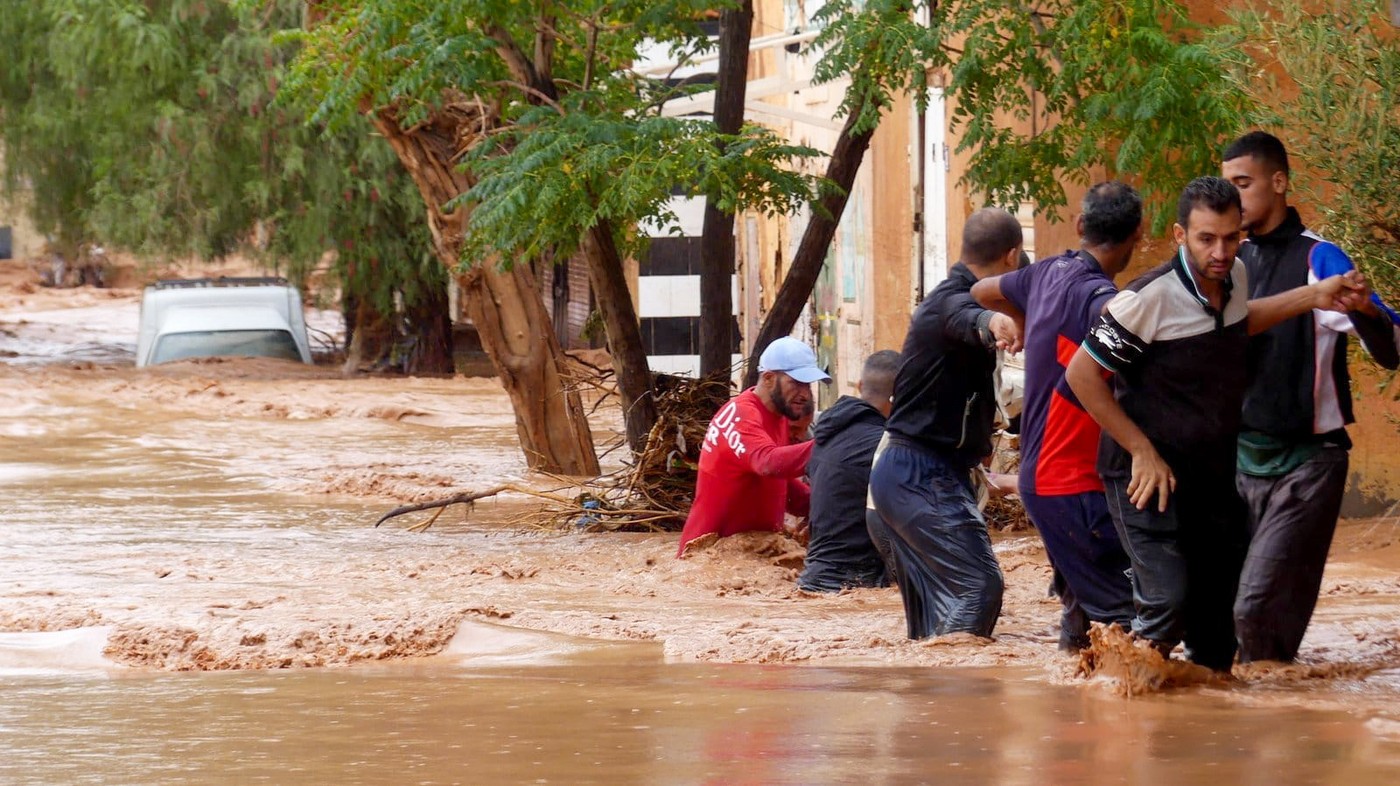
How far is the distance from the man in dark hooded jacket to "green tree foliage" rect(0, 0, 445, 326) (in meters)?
14.5

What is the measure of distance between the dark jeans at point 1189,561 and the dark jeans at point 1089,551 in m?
0.26

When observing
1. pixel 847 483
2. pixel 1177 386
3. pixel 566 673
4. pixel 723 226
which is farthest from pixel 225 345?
pixel 1177 386

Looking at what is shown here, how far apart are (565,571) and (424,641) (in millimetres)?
2457

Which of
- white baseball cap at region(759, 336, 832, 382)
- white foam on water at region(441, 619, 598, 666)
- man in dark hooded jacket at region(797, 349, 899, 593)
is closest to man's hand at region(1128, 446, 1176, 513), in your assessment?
white foam on water at region(441, 619, 598, 666)

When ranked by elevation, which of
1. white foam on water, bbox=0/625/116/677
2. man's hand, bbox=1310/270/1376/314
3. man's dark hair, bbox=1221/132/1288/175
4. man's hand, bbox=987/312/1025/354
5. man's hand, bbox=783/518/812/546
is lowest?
white foam on water, bbox=0/625/116/677

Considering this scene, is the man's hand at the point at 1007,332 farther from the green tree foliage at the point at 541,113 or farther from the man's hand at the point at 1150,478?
the green tree foliage at the point at 541,113

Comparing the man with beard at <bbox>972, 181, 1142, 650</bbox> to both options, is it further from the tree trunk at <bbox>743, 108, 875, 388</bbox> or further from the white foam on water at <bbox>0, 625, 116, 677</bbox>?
A: the tree trunk at <bbox>743, 108, 875, 388</bbox>

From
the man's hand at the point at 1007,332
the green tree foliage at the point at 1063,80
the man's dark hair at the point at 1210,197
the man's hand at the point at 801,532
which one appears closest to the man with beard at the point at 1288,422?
the man's dark hair at the point at 1210,197

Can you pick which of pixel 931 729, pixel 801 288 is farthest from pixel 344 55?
pixel 931 729

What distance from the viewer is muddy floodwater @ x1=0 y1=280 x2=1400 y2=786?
4.22 m

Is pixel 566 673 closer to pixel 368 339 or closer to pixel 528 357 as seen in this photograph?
pixel 528 357

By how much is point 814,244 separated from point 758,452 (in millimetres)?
3759

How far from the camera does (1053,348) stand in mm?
5293

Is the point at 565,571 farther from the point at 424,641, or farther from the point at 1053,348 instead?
the point at 1053,348
